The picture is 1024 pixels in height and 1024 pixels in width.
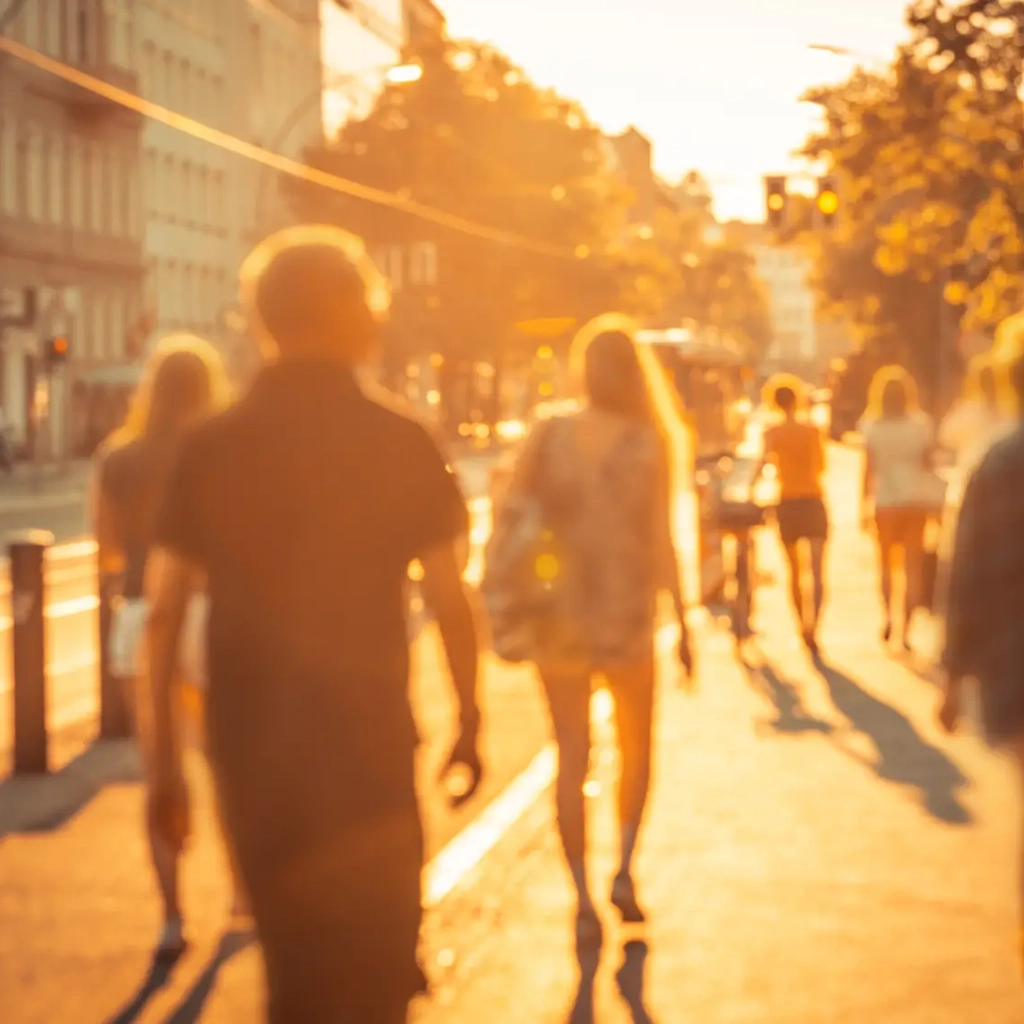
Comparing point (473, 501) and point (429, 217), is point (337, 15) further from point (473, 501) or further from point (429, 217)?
point (473, 501)

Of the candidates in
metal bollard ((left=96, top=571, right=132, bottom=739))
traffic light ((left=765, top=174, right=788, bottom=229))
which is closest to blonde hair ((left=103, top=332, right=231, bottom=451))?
metal bollard ((left=96, top=571, right=132, bottom=739))

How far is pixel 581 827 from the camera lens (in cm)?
812

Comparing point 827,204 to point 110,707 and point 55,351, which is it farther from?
point 110,707

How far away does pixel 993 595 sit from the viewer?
5.09 metres

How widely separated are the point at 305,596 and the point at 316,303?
0.57m

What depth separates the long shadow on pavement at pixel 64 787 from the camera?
1019 cm

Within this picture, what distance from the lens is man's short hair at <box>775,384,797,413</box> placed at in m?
17.0

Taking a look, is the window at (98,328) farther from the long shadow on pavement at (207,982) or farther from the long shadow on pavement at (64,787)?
the long shadow on pavement at (207,982)

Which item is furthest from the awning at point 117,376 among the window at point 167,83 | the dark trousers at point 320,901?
the dark trousers at point 320,901

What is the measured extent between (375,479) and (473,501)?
40.4m

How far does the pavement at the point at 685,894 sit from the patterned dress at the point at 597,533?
845mm

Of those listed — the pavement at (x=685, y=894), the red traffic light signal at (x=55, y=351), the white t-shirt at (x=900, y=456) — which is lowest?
the pavement at (x=685, y=894)

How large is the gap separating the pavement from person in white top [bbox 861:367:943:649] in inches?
120

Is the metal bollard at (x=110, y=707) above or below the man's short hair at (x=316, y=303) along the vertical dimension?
below
